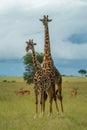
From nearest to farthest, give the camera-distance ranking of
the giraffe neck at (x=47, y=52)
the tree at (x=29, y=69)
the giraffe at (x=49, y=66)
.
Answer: the giraffe at (x=49, y=66)
the giraffe neck at (x=47, y=52)
the tree at (x=29, y=69)

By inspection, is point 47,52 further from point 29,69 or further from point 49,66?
point 29,69

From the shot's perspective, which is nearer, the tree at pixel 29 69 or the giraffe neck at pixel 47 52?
the giraffe neck at pixel 47 52

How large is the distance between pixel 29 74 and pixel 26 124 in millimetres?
51271

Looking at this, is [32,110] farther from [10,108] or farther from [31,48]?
[31,48]

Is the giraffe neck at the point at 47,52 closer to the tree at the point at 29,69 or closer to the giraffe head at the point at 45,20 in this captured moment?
the giraffe head at the point at 45,20

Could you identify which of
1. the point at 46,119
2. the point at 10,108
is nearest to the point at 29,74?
the point at 10,108

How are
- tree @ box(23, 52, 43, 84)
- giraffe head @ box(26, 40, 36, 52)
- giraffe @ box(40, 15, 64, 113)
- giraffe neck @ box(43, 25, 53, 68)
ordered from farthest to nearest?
tree @ box(23, 52, 43, 84) → giraffe head @ box(26, 40, 36, 52) → giraffe neck @ box(43, 25, 53, 68) → giraffe @ box(40, 15, 64, 113)

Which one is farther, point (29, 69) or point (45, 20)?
point (29, 69)

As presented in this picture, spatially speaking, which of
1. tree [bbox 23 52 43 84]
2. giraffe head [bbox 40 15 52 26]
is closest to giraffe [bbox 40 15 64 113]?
giraffe head [bbox 40 15 52 26]

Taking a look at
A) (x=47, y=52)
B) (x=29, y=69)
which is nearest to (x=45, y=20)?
(x=47, y=52)

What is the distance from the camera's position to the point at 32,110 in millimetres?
20672

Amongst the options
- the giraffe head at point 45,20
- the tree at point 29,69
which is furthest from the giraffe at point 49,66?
the tree at point 29,69

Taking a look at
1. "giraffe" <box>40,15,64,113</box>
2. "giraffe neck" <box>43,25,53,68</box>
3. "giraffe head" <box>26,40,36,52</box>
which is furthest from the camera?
"giraffe head" <box>26,40,36,52</box>

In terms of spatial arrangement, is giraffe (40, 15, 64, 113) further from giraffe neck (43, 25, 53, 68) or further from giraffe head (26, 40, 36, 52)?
giraffe head (26, 40, 36, 52)
